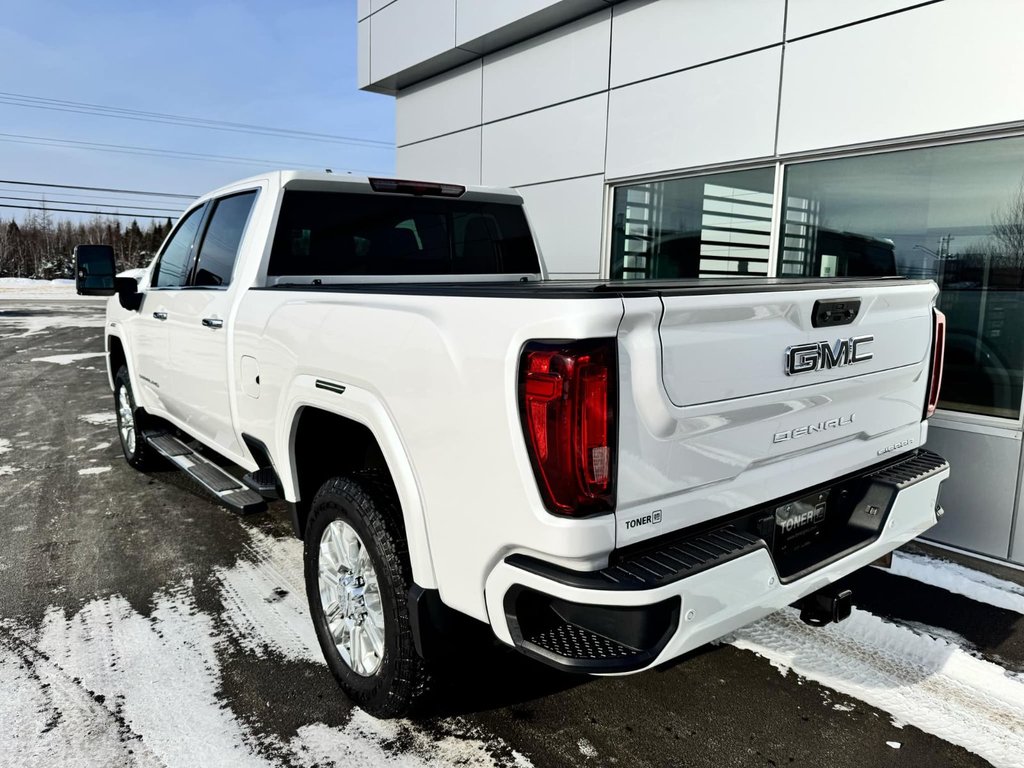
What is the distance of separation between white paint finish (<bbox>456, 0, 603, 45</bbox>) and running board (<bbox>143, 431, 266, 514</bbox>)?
5749mm

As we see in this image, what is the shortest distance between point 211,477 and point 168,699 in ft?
4.71

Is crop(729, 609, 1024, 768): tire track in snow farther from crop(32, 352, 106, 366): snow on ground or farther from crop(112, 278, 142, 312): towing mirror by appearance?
crop(32, 352, 106, 366): snow on ground

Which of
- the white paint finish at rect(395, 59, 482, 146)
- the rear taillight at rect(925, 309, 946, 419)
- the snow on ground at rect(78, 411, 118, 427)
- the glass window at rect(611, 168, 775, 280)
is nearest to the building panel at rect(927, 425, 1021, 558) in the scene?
the rear taillight at rect(925, 309, 946, 419)

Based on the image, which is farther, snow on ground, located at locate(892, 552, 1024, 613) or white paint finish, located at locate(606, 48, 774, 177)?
white paint finish, located at locate(606, 48, 774, 177)

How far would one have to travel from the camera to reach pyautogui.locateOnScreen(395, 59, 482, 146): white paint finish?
971 centimetres

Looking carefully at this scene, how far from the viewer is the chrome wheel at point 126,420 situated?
6008 mm

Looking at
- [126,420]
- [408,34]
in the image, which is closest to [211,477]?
[126,420]

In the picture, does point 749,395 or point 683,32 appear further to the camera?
point 683,32

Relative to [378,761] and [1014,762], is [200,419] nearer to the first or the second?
[378,761]

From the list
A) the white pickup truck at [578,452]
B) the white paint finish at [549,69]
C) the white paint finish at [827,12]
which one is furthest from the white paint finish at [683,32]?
the white pickup truck at [578,452]

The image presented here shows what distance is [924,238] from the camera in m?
5.16

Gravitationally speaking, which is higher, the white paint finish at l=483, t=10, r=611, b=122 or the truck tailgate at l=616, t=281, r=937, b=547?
the white paint finish at l=483, t=10, r=611, b=122

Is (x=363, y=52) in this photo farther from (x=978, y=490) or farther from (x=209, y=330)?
(x=978, y=490)

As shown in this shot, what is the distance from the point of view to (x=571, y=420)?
189cm
